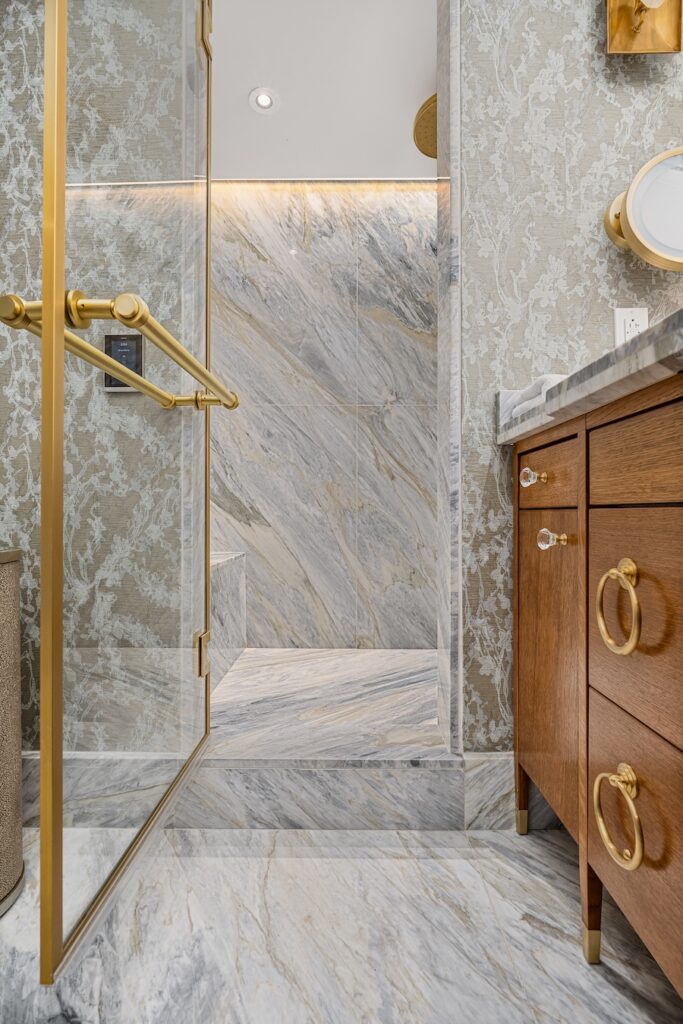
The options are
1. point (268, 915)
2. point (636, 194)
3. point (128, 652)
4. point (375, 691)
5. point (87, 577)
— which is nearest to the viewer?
point (87, 577)

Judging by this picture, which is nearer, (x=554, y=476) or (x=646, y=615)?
(x=646, y=615)

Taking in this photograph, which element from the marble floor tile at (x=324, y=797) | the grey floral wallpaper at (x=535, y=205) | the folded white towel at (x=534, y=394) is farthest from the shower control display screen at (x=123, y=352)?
the marble floor tile at (x=324, y=797)

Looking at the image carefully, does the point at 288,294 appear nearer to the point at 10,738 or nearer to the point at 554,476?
the point at 554,476

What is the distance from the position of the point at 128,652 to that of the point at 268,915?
590mm

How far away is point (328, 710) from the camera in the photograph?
6.05 ft

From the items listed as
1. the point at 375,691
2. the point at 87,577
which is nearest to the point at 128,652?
the point at 87,577

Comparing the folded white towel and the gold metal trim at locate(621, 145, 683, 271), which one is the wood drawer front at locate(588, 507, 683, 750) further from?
the gold metal trim at locate(621, 145, 683, 271)

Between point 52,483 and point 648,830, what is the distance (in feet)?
2.81

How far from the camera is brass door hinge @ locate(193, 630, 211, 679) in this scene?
1.38m

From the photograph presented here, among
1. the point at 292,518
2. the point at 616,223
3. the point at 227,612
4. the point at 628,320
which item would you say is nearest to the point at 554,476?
the point at 628,320

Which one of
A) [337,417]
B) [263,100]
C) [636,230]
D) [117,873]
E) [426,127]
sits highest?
[263,100]

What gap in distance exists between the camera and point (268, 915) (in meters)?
1.18

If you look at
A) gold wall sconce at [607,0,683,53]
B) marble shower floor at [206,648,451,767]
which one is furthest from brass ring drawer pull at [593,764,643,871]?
gold wall sconce at [607,0,683,53]

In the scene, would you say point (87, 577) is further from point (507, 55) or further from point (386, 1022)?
point (507, 55)
